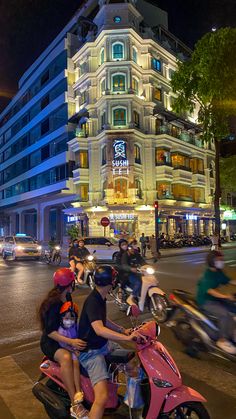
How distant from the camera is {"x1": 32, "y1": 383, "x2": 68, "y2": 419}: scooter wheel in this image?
3.41 metres

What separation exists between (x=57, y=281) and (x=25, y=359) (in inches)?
98.7

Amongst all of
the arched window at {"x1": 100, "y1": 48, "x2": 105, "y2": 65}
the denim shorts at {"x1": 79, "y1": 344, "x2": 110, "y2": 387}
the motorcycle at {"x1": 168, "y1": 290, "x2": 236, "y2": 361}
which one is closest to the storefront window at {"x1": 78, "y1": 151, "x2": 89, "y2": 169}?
the arched window at {"x1": 100, "y1": 48, "x2": 105, "y2": 65}

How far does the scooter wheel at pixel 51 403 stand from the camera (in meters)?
3.41

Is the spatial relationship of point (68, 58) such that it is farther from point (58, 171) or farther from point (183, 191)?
point (183, 191)

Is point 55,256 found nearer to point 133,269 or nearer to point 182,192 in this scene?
point 133,269

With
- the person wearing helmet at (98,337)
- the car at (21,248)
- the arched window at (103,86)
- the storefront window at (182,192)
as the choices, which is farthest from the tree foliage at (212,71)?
the storefront window at (182,192)

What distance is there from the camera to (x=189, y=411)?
3.16 metres

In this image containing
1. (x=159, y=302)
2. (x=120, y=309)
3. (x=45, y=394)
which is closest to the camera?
(x=45, y=394)

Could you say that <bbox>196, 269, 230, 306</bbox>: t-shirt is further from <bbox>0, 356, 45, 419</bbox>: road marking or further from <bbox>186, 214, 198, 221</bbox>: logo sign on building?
<bbox>186, 214, 198, 221</bbox>: logo sign on building

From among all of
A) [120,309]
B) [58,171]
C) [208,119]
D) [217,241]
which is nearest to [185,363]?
[120,309]

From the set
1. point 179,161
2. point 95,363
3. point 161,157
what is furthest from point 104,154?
point 95,363

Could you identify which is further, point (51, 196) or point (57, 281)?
point (51, 196)

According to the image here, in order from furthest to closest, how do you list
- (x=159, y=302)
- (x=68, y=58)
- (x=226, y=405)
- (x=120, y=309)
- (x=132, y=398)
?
(x=68, y=58)
(x=120, y=309)
(x=159, y=302)
(x=226, y=405)
(x=132, y=398)

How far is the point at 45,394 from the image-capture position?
357 centimetres
